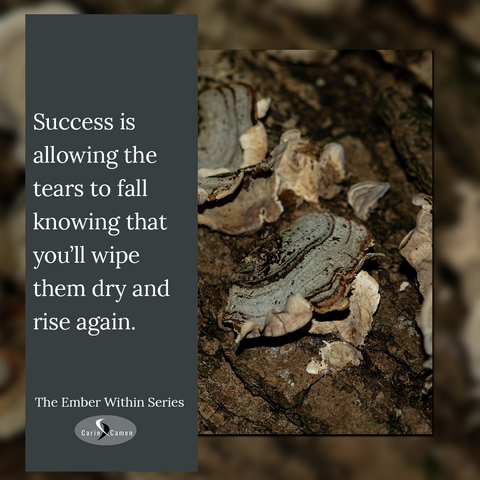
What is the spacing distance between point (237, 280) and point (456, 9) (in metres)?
2.14

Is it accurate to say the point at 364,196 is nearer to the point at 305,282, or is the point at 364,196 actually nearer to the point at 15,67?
the point at 305,282

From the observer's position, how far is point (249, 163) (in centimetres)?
302

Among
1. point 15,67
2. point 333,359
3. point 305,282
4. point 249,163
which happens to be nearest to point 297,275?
point 305,282

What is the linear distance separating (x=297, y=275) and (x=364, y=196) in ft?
3.80

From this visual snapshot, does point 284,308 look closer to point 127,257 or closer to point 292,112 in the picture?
point 127,257

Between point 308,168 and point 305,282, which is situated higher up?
point 308,168

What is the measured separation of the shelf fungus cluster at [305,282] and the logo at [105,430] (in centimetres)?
85

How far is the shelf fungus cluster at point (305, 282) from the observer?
2.34 meters

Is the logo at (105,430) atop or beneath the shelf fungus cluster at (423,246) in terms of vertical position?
beneath

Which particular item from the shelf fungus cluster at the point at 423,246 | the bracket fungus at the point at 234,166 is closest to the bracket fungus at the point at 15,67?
the bracket fungus at the point at 234,166

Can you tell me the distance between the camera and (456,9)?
2.04 m

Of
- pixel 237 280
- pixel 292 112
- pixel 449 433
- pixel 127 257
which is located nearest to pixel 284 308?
pixel 237 280

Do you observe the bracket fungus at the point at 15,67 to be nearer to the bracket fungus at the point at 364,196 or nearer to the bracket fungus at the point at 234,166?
the bracket fungus at the point at 234,166

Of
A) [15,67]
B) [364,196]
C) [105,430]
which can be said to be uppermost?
[15,67]
